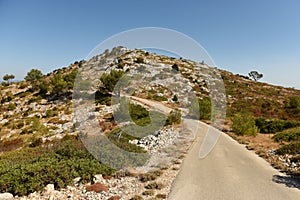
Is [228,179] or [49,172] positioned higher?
[228,179]

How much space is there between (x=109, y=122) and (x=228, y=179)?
20651 mm

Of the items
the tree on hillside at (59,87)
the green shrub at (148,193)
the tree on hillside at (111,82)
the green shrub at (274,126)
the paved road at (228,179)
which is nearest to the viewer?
the paved road at (228,179)

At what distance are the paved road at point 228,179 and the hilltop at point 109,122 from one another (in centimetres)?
90

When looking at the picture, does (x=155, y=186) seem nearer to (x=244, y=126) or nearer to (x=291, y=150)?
(x=291, y=150)

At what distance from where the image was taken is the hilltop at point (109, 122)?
463 inches

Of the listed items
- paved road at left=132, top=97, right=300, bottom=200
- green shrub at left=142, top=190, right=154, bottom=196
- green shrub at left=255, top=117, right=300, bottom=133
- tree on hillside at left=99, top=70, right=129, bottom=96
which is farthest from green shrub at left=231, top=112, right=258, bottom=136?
tree on hillside at left=99, top=70, right=129, bottom=96

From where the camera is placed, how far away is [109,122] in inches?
1147

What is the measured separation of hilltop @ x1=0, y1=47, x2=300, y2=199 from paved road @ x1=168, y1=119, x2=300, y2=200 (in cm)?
90

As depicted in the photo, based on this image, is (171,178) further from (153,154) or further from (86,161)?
(86,161)

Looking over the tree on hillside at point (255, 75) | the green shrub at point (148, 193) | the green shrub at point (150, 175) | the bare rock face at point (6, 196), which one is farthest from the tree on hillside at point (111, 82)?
the tree on hillside at point (255, 75)

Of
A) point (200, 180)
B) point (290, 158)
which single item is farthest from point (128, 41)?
point (290, 158)

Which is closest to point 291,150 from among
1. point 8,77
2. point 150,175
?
point 150,175

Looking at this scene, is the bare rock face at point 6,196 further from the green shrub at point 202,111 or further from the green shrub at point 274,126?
the green shrub at point 202,111

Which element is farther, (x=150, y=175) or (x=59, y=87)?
(x=59, y=87)
